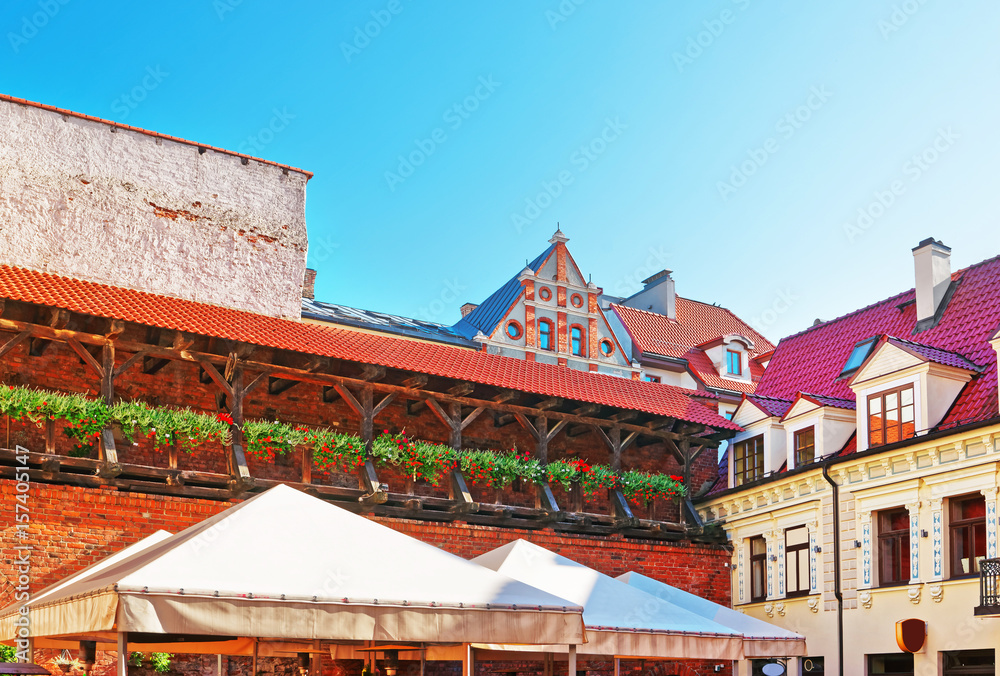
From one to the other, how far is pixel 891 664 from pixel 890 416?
3.73m

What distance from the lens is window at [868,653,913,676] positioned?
1580 cm

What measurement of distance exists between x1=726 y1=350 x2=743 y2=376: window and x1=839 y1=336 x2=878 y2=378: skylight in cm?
1440

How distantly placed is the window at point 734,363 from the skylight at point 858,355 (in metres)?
14.4

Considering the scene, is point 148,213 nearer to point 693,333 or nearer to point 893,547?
point 893,547

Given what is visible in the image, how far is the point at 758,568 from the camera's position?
19.5 metres

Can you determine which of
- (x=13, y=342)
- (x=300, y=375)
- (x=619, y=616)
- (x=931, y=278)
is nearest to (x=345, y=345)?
(x=300, y=375)

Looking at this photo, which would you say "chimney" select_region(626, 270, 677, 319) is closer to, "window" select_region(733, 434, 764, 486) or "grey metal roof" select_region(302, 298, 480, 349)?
"grey metal roof" select_region(302, 298, 480, 349)

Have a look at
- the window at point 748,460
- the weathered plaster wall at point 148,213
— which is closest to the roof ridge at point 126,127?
the weathered plaster wall at point 148,213

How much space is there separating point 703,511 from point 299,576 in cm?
1387

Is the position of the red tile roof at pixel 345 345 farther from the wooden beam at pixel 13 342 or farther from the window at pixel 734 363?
the window at pixel 734 363

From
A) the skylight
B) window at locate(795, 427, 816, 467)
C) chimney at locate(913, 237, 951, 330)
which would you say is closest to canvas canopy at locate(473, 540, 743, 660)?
window at locate(795, 427, 816, 467)

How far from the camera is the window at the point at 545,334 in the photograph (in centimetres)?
3119

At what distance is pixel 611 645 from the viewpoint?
462 inches

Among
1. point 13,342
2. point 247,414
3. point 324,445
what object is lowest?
point 324,445
